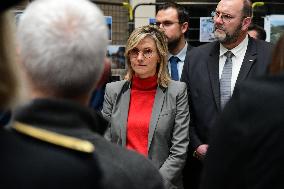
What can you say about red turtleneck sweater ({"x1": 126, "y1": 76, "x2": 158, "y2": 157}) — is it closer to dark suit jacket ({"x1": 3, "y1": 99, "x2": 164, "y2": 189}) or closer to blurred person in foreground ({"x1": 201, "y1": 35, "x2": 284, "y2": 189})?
dark suit jacket ({"x1": 3, "y1": 99, "x2": 164, "y2": 189})

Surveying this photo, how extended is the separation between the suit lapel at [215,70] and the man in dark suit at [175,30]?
27.4 inches

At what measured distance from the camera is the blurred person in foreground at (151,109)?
3938mm

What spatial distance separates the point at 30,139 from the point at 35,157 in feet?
0.30

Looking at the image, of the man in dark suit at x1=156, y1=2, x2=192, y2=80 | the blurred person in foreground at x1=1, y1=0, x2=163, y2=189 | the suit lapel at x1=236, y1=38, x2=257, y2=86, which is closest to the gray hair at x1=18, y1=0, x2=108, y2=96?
the blurred person in foreground at x1=1, y1=0, x2=163, y2=189

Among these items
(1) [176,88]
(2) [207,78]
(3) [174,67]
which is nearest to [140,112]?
(1) [176,88]

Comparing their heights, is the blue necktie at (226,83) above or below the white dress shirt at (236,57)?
below

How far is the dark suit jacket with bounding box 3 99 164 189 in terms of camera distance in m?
1.27

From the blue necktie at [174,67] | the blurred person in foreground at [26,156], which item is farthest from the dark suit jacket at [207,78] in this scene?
the blurred person in foreground at [26,156]

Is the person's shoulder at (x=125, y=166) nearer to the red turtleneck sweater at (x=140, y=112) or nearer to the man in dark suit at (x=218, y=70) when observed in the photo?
the red turtleneck sweater at (x=140, y=112)

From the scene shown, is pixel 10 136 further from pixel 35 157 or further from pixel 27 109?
pixel 27 109

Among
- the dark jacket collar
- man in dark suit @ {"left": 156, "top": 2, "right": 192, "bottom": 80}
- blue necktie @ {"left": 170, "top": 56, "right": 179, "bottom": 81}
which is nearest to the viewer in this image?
the dark jacket collar

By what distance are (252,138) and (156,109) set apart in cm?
234

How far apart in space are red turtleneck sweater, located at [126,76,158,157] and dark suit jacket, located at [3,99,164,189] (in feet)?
6.17

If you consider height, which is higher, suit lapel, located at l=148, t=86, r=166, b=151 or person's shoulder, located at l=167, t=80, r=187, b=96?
person's shoulder, located at l=167, t=80, r=187, b=96
